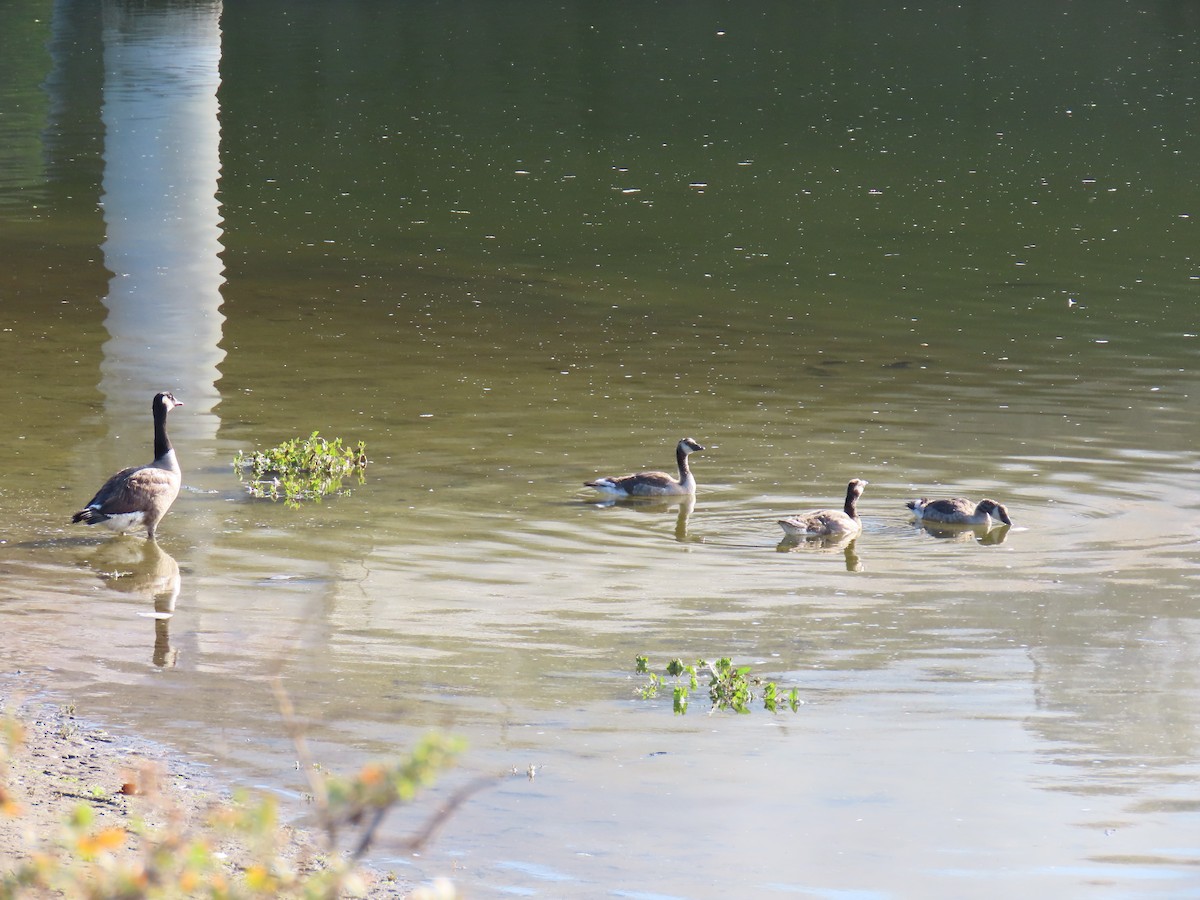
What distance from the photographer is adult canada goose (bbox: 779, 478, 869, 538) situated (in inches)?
548

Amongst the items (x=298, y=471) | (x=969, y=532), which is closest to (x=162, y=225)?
(x=298, y=471)

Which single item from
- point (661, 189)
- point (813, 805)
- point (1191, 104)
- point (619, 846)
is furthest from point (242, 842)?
point (1191, 104)

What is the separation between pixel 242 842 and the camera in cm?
768

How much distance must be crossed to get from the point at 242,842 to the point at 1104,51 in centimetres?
5433

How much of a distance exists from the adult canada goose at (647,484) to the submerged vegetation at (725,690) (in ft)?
16.1

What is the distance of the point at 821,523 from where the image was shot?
1391cm

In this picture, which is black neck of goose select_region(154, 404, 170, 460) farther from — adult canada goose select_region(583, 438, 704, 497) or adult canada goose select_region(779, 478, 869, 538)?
adult canada goose select_region(779, 478, 869, 538)

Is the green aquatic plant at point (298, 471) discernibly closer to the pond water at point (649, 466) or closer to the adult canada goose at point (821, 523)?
the pond water at point (649, 466)

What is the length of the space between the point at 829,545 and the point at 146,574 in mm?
5353

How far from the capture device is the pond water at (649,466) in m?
8.78

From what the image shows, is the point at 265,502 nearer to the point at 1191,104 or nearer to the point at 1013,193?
the point at 1013,193

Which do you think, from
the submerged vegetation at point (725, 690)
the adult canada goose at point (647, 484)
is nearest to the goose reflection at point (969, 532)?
the adult canada goose at point (647, 484)

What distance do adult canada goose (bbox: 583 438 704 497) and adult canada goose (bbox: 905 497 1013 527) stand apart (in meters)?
2.22

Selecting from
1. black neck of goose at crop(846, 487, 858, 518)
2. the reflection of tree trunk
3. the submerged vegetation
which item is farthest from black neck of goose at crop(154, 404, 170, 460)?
the submerged vegetation
